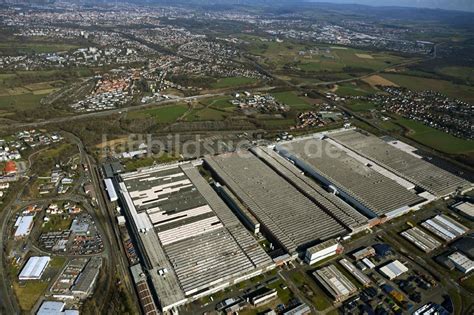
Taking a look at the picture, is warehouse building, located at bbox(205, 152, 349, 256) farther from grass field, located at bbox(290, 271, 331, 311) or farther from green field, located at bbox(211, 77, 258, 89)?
green field, located at bbox(211, 77, 258, 89)

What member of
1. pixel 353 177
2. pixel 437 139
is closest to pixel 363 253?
pixel 353 177

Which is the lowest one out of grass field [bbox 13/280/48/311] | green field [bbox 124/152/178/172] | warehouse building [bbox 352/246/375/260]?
grass field [bbox 13/280/48/311]

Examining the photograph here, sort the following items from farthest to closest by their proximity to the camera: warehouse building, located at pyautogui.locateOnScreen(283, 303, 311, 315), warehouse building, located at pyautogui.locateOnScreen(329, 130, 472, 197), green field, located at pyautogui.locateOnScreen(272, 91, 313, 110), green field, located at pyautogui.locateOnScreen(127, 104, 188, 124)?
green field, located at pyautogui.locateOnScreen(272, 91, 313, 110)
green field, located at pyautogui.locateOnScreen(127, 104, 188, 124)
warehouse building, located at pyautogui.locateOnScreen(329, 130, 472, 197)
warehouse building, located at pyautogui.locateOnScreen(283, 303, 311, 315)

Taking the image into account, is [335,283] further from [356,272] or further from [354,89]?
[354,89]

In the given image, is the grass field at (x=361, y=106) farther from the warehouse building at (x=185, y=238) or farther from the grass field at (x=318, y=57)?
the warehouse building at (x=185, y=238)

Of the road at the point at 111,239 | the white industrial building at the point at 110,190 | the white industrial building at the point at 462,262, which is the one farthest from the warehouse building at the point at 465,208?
the white industrial building at the point at 110,190

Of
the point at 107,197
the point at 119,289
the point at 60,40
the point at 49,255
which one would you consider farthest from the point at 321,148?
the point at 60,40

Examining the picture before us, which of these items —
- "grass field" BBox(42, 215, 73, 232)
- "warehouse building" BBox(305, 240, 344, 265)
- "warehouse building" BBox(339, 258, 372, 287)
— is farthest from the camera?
"grass field" BBox(42, 215, 73, 232)

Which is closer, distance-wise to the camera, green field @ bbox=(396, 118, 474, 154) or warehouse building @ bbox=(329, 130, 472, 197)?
warehouse building @ bbox=(329, 130, 472, 197)

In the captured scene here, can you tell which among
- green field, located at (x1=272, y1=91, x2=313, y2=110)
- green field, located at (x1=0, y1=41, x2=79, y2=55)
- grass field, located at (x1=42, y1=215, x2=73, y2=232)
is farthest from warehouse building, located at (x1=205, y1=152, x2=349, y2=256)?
green field, located at (x1=0, y1=41, x2=79, y2=55)
